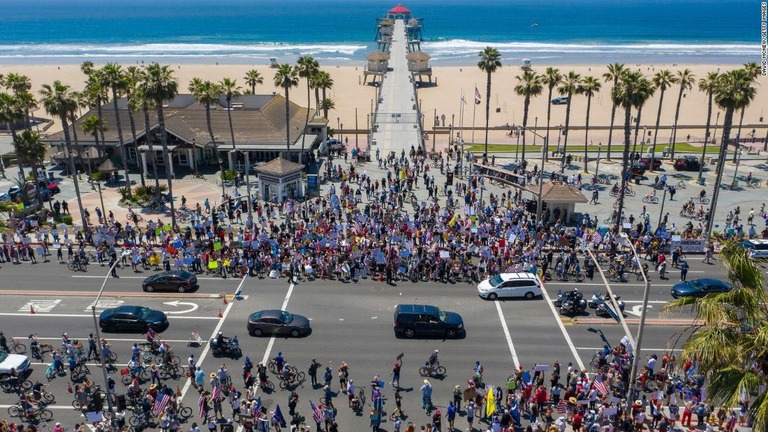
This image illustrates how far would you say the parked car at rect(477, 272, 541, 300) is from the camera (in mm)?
36156

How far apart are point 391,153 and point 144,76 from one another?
89.4 ft

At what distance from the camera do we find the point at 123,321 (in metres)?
32.1

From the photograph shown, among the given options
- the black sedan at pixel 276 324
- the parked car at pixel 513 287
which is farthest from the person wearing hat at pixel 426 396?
the parked car at pixel 513 287

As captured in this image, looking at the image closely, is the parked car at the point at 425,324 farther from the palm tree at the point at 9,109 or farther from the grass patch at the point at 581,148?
the grass patch at the point at 581,148

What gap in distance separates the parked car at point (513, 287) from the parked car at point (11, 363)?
79.7 feet

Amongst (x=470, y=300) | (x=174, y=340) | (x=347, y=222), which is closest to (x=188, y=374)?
(x=174, y=340)

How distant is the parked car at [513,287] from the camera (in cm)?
3616

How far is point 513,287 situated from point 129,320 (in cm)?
2176

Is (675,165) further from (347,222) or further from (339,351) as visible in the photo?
(339,351)

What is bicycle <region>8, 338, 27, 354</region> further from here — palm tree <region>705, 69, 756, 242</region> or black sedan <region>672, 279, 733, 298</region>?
palm tree <region>705, 69, 756, 242</region>

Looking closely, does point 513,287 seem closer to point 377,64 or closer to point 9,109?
point 9,109

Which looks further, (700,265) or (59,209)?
(59,209)

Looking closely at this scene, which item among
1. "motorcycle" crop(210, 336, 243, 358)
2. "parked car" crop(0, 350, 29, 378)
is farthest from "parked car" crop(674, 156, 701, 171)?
"parked car" crop(0, 350, 29, 378)

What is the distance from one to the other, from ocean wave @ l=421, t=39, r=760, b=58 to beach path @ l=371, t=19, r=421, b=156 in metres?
57.9
